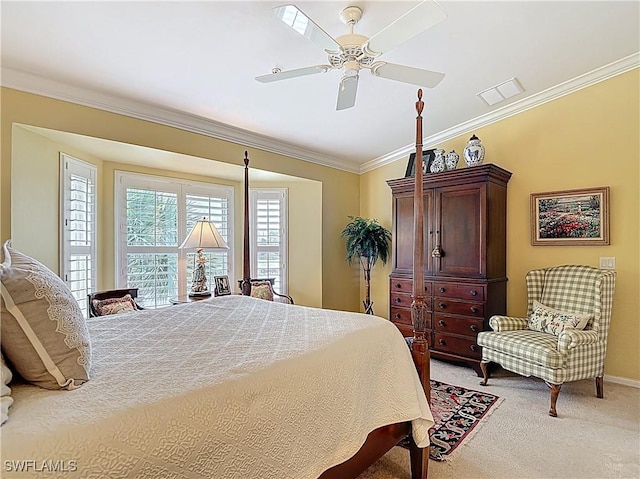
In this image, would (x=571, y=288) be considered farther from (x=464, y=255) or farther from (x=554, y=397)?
(x=554, y=397)

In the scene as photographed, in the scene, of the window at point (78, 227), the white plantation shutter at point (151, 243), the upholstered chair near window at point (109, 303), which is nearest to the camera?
the upholstered chair near window at point (109, 303)

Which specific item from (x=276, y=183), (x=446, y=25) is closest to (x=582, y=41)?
(x=446, y=25)

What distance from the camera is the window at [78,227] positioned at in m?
3.26

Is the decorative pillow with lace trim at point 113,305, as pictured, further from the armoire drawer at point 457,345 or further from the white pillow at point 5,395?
the armoire drawer at point 457,345

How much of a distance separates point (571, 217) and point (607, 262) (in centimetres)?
54

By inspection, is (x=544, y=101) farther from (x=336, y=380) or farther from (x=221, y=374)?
(x=221, y=374)

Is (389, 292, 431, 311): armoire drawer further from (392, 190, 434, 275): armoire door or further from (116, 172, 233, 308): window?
(116, 172, 233, 308): window

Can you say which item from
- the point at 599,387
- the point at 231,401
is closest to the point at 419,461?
the point at 231,401

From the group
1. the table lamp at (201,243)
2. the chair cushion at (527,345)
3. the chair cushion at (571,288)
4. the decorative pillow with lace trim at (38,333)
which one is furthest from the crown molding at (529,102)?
the decorative pillow with lace trim at (38,333)

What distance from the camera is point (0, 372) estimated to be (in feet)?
3.26

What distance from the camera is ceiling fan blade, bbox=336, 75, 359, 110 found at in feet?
7.59

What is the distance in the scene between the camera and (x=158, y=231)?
425cm

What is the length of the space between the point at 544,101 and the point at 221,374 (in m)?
4.29

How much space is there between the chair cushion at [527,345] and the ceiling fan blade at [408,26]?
101 inches
